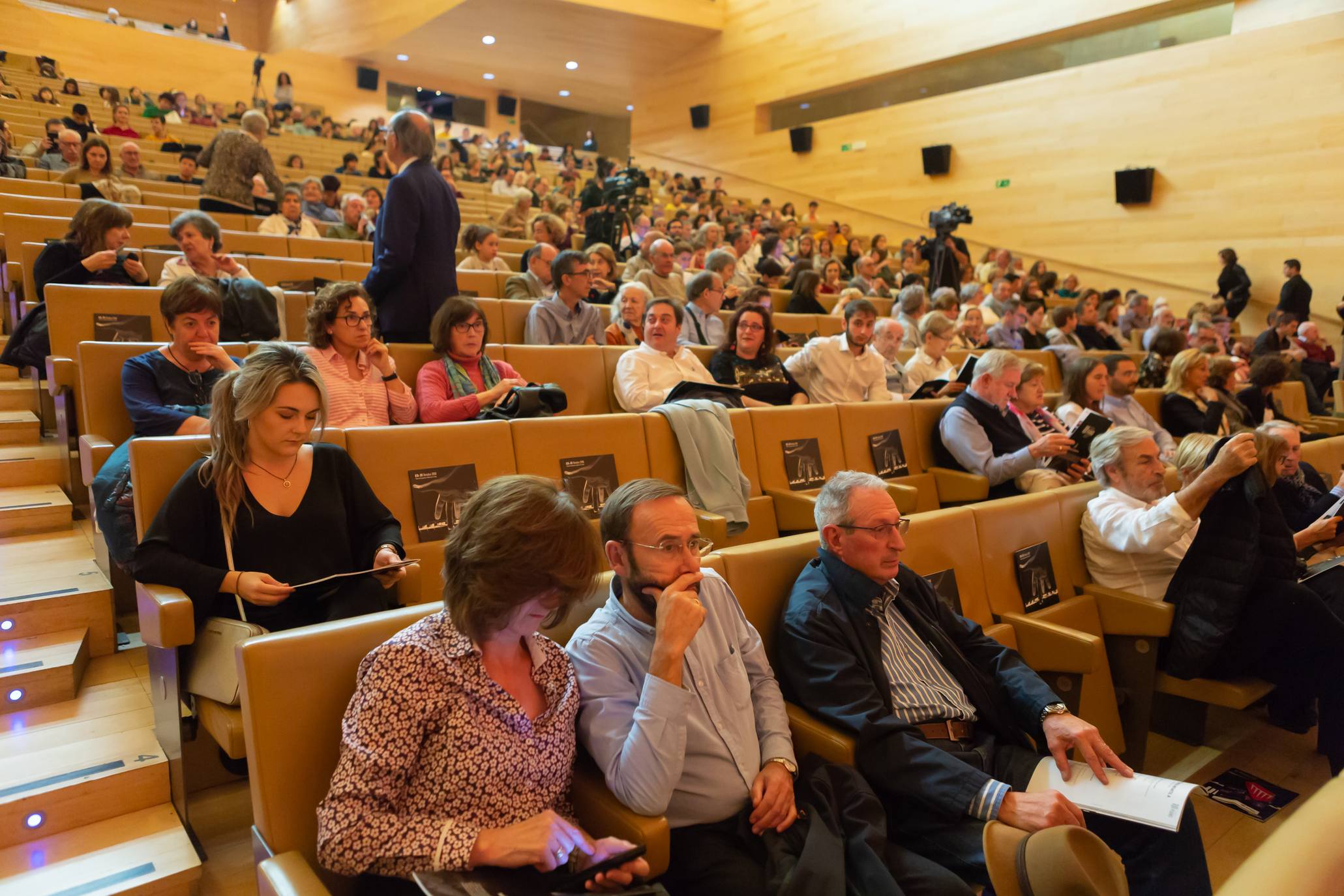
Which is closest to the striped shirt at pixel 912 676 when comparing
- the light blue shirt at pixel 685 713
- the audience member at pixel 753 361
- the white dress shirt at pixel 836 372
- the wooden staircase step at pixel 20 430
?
the light blue shirt at pixel 685 713

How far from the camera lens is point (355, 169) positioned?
367 inches

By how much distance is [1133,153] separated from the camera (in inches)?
361

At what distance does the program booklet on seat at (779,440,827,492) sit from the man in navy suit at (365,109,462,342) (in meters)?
1.33

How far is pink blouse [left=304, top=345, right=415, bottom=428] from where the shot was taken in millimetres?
2357

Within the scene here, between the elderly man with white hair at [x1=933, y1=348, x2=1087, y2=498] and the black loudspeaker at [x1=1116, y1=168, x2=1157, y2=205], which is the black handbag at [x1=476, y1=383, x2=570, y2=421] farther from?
the black loudspeaker at [x1=1116, y1=168, x2=1157, y2=205]

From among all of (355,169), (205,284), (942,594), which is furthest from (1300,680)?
(355,169)

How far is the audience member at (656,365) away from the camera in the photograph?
125 inches

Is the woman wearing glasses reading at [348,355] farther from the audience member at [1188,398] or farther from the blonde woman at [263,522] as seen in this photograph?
the audience member at [1188,398]

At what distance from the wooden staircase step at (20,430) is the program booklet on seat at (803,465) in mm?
2698

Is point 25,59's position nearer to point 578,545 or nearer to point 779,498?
point 779,498

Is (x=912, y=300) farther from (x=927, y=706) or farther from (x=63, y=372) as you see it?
(x=63, y=372)

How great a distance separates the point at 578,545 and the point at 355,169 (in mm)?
9430

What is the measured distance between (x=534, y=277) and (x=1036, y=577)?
9.18 feet

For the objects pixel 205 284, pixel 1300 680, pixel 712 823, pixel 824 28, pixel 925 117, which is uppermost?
pixel 824 28
